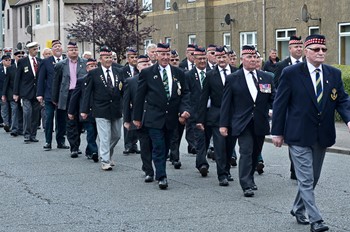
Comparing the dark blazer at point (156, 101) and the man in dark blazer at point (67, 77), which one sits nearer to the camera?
the dark blazer at point (156, 101)

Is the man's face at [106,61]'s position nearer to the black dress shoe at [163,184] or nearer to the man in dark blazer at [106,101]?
the man in dark blazer at [106,101]

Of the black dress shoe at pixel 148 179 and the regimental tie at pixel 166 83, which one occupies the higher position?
the regimental tie at pixel 166 83

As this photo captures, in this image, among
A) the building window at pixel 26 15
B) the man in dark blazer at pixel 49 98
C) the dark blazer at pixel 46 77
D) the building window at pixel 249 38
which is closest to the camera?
the man in dark blazer at pixel 49 98

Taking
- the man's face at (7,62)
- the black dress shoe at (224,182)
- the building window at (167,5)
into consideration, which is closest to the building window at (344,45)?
the man's face at (7,62)

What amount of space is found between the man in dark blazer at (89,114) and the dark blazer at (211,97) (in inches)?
114

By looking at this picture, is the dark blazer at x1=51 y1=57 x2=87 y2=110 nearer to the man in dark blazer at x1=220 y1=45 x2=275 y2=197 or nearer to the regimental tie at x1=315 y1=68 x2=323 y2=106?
the man in dark blazer at x1=220 y1=45 x2=275 y2=197

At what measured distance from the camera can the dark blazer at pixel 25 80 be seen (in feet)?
68.5

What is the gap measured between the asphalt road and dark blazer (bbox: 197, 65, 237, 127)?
0.94 m

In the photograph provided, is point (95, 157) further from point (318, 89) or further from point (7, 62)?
point (7, 62)

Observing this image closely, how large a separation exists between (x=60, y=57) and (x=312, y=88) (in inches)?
427

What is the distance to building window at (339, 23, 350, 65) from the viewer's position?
31.3 m

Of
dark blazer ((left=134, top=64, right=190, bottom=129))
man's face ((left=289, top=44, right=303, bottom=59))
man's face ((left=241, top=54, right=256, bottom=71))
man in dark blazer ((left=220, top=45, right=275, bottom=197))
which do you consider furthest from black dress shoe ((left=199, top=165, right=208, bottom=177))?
man's face ((left=241, top=54, right=256, bottom=71))

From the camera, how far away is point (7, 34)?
280 ft

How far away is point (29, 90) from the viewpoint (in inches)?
822
